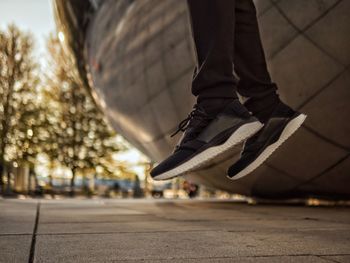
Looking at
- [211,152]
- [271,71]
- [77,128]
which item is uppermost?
[77,128]

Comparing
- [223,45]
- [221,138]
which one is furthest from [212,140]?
[223,45]

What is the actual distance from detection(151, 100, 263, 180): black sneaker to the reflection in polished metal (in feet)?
7.19

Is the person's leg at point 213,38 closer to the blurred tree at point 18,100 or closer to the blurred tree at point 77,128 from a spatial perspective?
the blurred tree at point 18,100

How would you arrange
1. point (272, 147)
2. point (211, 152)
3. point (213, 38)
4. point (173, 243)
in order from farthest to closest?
point (272, 147)
point (211, 152)
point (213, 38)
point (173, 243)

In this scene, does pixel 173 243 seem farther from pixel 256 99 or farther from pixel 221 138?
pixel 256 99

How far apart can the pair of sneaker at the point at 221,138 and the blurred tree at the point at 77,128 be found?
57.6ft

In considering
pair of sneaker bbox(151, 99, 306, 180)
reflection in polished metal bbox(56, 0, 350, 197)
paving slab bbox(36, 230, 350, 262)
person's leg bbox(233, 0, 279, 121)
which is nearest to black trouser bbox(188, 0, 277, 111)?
person's leg bbox(233, 0, 279, 121)

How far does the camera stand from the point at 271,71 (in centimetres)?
428

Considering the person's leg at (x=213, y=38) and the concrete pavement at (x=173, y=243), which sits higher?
the person's leg at (x=213, y=38)

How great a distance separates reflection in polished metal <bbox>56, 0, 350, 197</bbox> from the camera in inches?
163

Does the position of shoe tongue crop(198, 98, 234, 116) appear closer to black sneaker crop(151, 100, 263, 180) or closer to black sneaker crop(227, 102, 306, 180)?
black sneaker crop(151, 100, 263, 180)

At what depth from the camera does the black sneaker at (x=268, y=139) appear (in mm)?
2320

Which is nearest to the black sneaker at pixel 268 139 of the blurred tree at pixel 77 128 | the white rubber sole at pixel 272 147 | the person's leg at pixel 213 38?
the white rubber sole at pixel 272 147

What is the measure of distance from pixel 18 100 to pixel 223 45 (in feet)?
60.1
